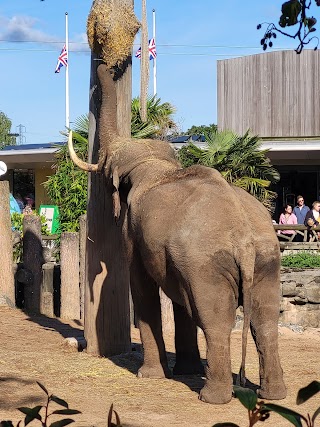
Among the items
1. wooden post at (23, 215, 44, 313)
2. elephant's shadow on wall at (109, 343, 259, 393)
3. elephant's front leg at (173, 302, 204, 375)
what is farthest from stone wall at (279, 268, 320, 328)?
elephant's front leg at (173, 302, 204, 375)

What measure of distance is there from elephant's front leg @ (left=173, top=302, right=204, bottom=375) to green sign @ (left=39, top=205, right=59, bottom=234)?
11191 millimetres

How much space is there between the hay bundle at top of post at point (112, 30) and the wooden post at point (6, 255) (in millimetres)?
4004

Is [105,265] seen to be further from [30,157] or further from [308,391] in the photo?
[30,157]

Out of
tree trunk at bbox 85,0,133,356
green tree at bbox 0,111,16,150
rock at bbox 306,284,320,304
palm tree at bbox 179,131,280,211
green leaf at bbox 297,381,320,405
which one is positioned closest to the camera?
green leaf at bbox 297,381,320,405

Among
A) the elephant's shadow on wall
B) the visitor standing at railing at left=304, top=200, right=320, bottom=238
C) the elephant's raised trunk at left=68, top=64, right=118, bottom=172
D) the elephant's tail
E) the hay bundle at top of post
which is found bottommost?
the elephant's shadow on wall

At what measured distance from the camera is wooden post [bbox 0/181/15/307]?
39.2 ft

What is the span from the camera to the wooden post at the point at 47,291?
1217cm

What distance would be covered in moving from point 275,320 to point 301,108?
21250 millimetres

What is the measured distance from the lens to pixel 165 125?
70.2 ft

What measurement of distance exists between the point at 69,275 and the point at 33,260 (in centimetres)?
88

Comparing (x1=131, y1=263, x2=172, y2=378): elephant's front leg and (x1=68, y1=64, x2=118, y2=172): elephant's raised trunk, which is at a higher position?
(x1=68, y1=64, x2=118, y2=172): elephant's raised trunk

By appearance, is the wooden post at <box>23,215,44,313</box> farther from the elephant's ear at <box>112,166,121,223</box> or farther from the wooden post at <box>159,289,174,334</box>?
the elephant's ear at <box>112,166,121,223</box>

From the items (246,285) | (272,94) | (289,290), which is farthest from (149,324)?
(272,94)

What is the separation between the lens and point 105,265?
8.80 meters
